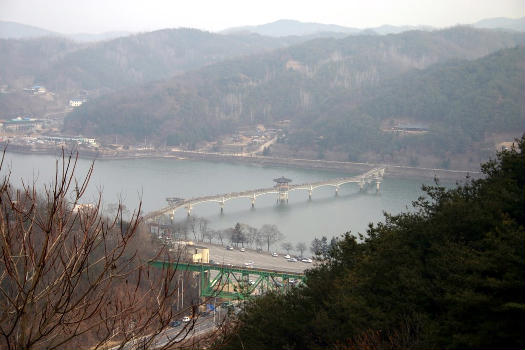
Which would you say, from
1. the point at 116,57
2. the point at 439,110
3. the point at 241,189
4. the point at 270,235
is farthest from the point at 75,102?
the point at 270,235

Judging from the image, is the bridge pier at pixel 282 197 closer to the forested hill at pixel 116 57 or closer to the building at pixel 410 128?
the building at pixel 410 128

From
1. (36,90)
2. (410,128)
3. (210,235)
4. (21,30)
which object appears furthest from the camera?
(21,30)

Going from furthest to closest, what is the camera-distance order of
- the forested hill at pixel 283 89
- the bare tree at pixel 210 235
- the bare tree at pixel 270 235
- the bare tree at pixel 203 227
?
the forested hill at pixel 283 89, the bare tree at pixel 203 227, the bare tree at pixel 210 235, the bare tree at pixel 270 235

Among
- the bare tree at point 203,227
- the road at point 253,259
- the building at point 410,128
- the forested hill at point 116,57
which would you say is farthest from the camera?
the forested hill at point 116,57

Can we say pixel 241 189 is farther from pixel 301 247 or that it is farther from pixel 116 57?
pixel 116 57

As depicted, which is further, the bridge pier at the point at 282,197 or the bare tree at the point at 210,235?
the bridge pier at the point at 282,197

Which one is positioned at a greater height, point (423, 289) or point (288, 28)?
point (288, 28)

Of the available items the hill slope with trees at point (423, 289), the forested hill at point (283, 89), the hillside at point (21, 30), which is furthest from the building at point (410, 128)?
the hillside at point (21, 30)

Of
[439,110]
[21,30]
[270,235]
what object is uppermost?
[21,30]
